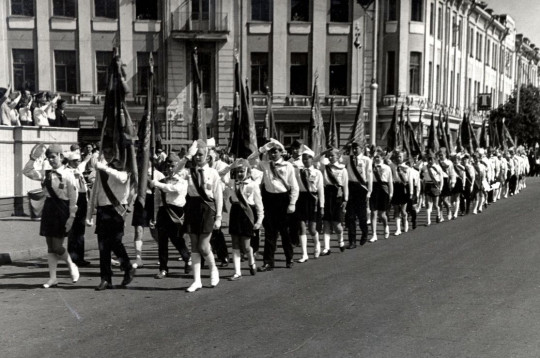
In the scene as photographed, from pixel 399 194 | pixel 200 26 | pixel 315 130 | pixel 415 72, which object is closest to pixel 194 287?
pixel 399 194

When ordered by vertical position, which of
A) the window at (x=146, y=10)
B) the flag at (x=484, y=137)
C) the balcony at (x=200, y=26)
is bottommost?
the flag at (x=484, y=137)

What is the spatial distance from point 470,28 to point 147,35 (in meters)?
24.7

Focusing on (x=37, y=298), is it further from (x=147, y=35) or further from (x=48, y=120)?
(x=147, y=35)

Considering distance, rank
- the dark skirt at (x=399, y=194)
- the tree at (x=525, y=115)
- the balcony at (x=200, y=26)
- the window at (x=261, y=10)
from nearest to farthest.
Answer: the dark skirt at (x=399, y=194) → the balcony at (x=200, y=26) → the window at (x=261, y=10) → the tree at (x=525, y=115)

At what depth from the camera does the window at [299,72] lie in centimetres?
3384


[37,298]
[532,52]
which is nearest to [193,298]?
[37,298]

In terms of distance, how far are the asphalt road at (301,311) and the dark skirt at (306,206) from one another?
2.56 feet

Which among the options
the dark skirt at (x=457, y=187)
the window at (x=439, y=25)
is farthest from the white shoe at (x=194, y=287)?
the window at (x=439, y=25)

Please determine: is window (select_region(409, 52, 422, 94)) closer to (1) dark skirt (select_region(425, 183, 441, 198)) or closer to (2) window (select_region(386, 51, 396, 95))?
(2) window (select_region(386, 51, 396, 95))

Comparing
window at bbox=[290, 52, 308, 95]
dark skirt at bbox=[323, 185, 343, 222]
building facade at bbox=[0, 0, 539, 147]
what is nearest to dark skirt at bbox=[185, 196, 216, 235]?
dark skirt at bbox=[323, 185, 343, 222]

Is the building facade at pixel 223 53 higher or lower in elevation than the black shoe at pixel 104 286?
higher

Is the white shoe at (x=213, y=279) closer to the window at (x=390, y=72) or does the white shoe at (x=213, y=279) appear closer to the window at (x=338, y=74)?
the window at (x=338, y=74)

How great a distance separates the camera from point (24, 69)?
3269 centimetres

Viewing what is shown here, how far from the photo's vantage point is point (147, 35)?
32812 millimetres
